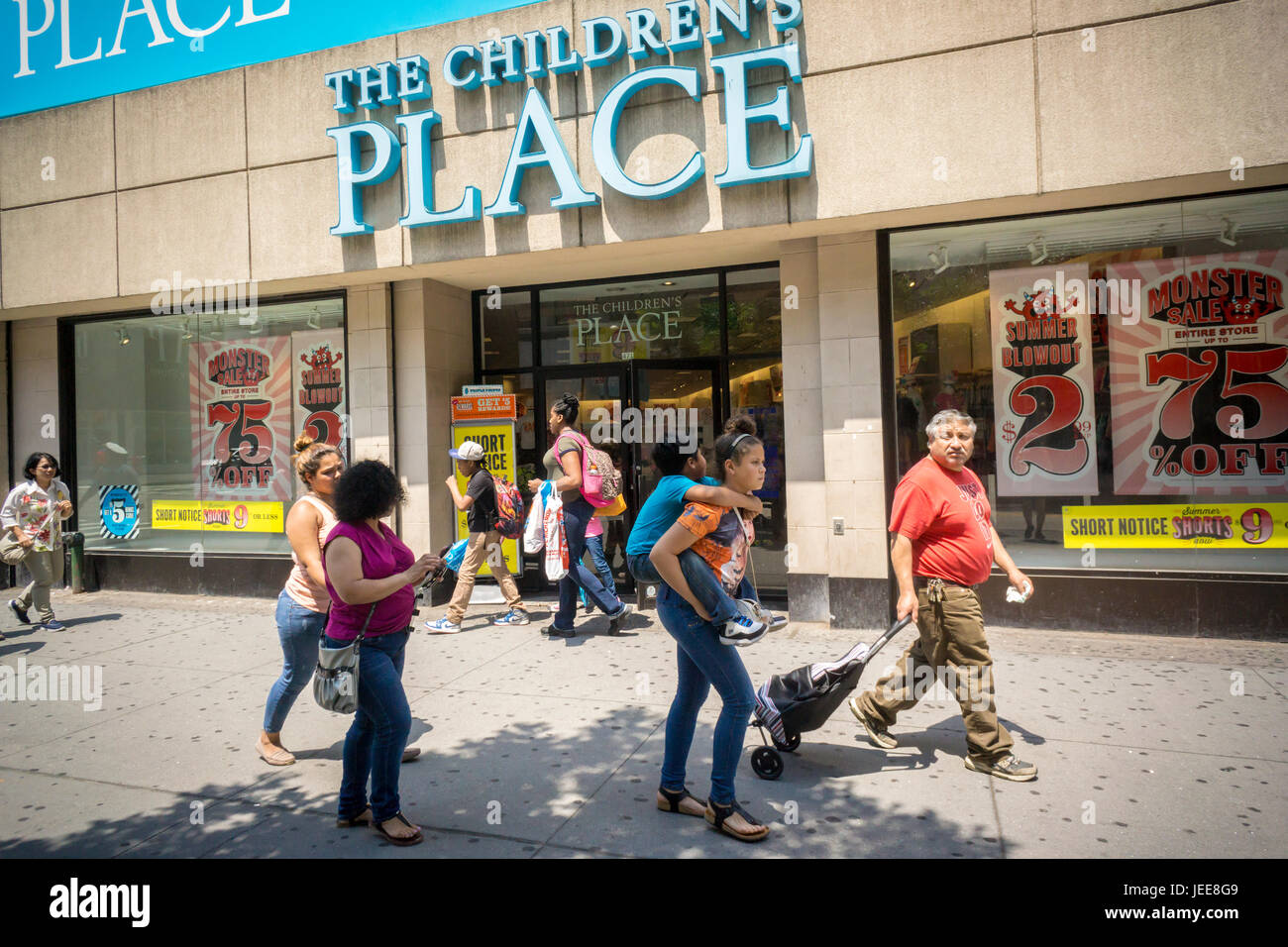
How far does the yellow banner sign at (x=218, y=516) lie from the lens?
977 cm

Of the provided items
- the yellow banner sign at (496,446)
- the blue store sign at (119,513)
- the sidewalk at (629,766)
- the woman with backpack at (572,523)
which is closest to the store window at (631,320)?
the yellow banner sign at (496,446)

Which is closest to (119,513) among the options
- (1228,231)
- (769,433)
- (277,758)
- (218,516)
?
(218,516)

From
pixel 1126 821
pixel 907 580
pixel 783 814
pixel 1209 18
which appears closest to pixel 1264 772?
pixel 1126 821

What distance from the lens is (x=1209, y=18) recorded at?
612 cm

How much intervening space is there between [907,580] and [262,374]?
8.15 meters

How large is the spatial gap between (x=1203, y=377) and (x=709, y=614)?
5.62m

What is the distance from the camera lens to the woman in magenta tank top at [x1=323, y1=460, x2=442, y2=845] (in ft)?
11.8

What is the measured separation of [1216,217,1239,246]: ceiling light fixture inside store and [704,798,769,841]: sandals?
6.23 meters

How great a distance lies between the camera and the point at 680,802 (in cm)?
391

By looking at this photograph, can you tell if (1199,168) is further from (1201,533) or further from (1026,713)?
(1026,713)

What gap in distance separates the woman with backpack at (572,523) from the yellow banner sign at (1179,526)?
398 centimetres

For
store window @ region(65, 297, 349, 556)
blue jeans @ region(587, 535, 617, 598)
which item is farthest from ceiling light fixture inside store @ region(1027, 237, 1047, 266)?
store window @ region(65, 297, 349, 556)

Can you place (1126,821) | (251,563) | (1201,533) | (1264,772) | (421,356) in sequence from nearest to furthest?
(1126,821)
(1264,772)
(1201,533)
(421,356)
(251,563)

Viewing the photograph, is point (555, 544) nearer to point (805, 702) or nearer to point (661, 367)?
point (661, 367)
